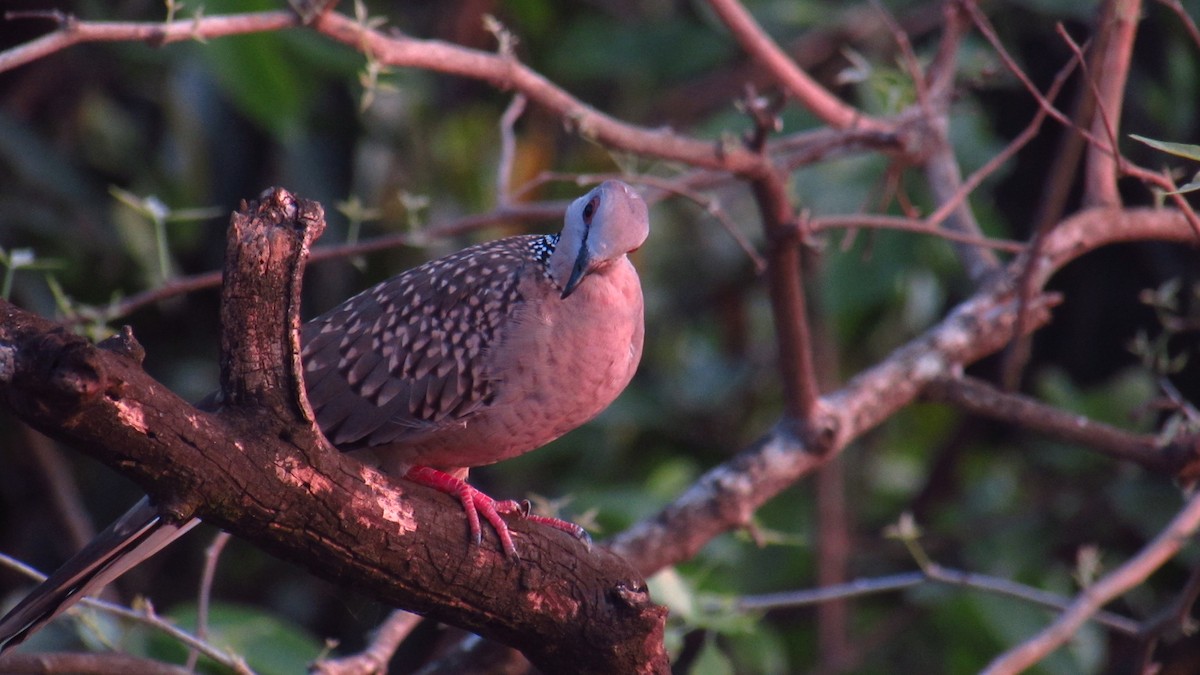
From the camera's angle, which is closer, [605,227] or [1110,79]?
[605,227]

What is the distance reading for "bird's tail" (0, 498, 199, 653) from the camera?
248 centimetres

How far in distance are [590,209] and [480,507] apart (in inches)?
26.9

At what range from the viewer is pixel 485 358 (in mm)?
Result: 2885

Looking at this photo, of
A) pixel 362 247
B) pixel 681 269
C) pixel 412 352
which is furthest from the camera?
pixel 681 269

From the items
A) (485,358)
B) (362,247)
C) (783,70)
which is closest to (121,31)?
(362,247)

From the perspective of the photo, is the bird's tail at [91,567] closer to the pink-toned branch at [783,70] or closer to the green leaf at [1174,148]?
the green leaf at [1174,148]

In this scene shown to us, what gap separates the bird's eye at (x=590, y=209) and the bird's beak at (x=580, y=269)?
0.19ft

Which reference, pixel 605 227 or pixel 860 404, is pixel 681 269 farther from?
pixel 605 227

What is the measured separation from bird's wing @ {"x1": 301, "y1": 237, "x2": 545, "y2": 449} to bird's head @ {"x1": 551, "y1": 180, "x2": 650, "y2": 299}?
9.2 inches

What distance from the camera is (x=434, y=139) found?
6531mm

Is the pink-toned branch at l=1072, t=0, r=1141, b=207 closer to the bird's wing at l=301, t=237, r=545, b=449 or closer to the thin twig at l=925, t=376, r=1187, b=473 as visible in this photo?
the thin twig at l=925, t=376, r=1187, b=473

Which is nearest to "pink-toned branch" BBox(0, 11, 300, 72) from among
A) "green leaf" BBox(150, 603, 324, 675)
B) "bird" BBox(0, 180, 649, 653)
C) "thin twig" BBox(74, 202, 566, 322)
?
"thin twig" BBox(74, 202, 566, 322)

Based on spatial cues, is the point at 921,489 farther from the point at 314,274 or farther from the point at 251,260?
the point at 251,260

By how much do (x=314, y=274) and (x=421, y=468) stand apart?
3049mm
